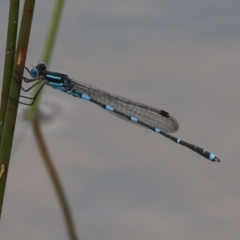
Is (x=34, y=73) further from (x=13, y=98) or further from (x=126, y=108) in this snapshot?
(x=13, y=98)

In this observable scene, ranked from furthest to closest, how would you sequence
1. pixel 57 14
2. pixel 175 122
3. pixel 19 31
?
pixel 175 122, pixel 57 14, pixel 19 31

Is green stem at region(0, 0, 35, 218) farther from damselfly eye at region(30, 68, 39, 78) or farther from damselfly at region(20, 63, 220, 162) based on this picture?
damselfly at region(20, 63, 220, 162)

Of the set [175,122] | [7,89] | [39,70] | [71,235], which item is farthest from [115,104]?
[7,89]

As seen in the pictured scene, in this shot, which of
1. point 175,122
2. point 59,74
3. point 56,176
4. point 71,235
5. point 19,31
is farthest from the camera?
point 175,122

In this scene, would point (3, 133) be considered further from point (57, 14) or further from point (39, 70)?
point (39, 70)

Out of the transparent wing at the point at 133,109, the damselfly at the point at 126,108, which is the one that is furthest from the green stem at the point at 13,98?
the transparent wing at the point at 133,109

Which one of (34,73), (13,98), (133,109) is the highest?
(13,98)

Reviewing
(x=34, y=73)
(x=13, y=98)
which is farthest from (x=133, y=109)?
(x=13, y=98)

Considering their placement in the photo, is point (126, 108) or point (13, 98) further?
point (126, 108)

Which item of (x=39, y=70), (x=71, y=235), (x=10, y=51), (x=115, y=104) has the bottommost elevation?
(x=71, y=235)
